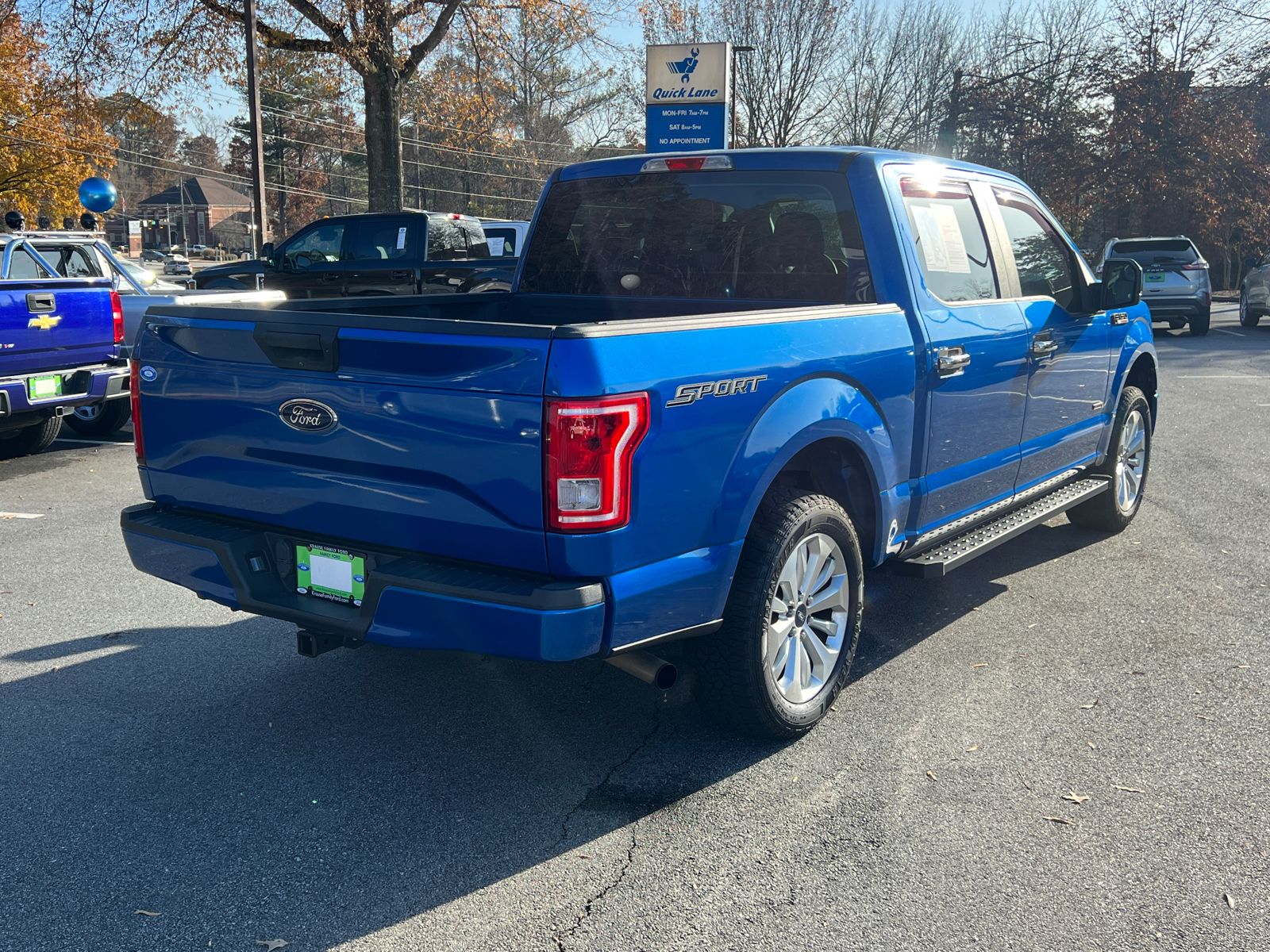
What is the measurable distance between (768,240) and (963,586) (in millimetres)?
2318

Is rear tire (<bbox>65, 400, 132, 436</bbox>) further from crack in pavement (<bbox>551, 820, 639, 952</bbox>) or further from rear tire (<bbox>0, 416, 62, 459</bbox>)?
crack in pavement (<bbox>551, 820, 639, 952</bbox>)

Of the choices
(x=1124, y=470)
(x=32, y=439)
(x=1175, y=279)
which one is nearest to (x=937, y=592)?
(x=1124, y=470)

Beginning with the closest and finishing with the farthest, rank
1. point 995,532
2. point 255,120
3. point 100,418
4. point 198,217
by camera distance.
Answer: point 995,532
point 100,418
point 255,120
point 198,217

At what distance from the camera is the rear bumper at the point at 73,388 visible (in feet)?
27.1

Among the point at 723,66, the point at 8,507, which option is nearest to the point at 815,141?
the point at 723,66

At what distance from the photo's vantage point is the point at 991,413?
4.64 metres

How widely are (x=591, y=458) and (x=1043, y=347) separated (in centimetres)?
307

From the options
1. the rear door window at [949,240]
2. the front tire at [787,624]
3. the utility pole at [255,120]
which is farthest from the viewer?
the utility pole at [255,120]

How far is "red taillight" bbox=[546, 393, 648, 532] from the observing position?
2.76m

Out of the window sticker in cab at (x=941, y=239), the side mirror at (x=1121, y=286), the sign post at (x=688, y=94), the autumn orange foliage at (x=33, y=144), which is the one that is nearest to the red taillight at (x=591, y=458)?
the window sticker in cab at (x=941, y=239)

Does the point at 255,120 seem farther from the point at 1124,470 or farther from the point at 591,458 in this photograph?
the point at 591,458

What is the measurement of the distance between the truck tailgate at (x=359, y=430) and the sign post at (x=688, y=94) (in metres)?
18.1

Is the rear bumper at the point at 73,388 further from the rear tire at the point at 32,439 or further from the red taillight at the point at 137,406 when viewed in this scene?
the red taillight at the point at 137,406

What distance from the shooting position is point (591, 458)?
9.16ft
